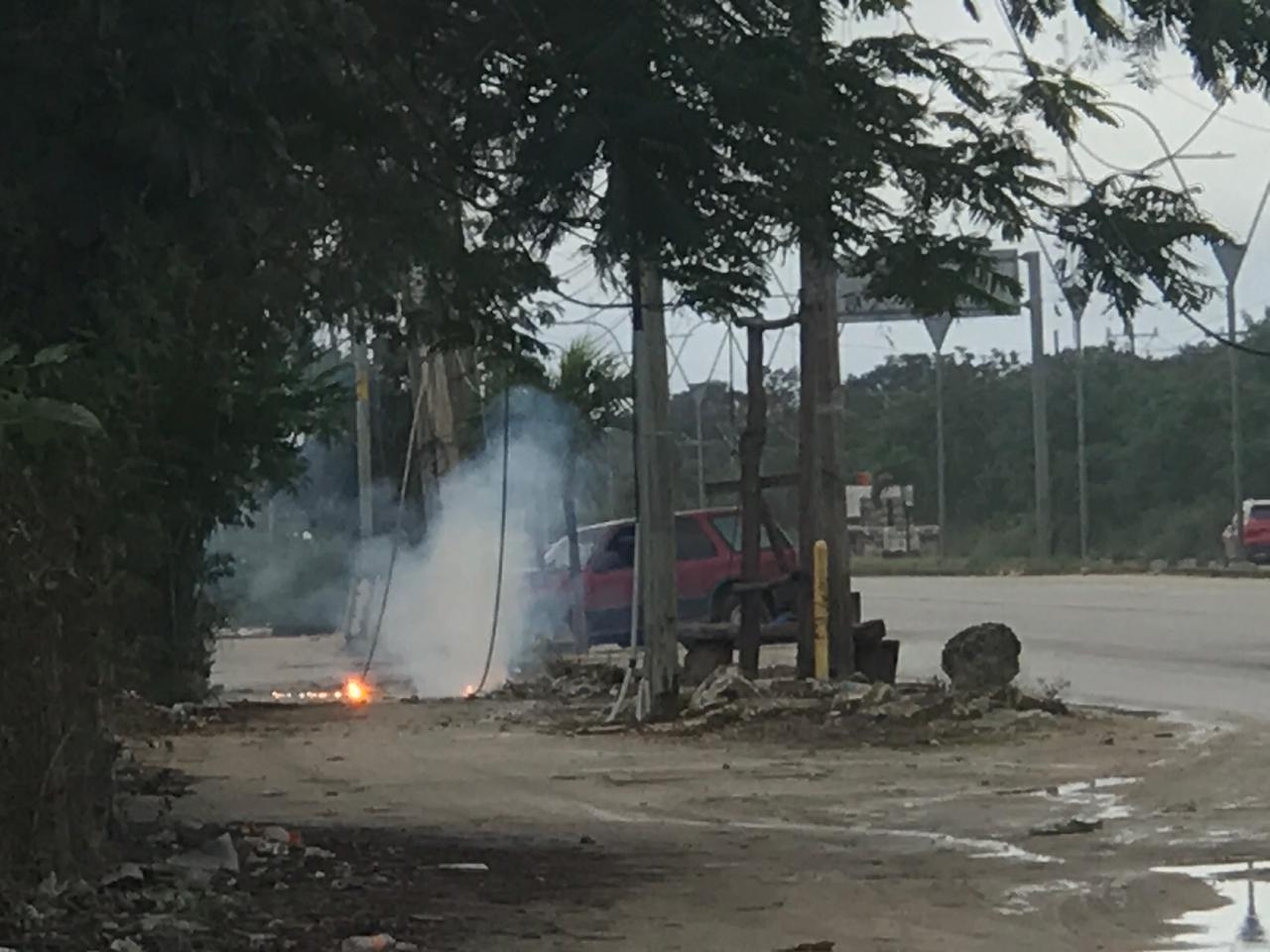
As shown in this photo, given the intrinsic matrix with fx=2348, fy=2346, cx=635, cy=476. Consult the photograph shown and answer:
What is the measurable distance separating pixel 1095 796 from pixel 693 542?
1624cm

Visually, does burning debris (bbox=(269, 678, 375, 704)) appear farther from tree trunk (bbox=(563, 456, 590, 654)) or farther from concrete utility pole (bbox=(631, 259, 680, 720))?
concrete utility pole (bbox=(631, 259, 680, 720))

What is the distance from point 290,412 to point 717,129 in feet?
31.9

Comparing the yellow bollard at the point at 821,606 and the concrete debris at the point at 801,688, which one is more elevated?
the yellow bollard at the point at 821,606

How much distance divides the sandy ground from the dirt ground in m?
0.03

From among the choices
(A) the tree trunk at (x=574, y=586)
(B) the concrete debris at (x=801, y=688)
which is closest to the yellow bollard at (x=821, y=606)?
(B) the concrete debris at (x=801, y=688)

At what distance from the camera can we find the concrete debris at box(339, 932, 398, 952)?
7.99 m

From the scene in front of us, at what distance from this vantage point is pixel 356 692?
2423 cm

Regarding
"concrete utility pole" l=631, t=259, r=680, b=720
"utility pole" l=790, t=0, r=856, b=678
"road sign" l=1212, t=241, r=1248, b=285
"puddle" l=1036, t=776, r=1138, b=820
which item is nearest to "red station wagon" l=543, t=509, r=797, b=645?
"utility pole" l=790, t=0, r=856, b=678

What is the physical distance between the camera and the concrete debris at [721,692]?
18.2 m

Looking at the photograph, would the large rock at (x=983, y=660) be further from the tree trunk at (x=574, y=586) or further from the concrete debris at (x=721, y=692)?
the tree trunk at (x=574, y=586)

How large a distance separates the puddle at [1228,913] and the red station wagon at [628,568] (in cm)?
1828

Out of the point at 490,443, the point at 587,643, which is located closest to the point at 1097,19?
the point at 587,643

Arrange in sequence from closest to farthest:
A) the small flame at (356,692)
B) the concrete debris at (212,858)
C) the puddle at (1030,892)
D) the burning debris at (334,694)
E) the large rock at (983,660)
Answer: the puddle at (1030,892)
the concrete debris at (212,858)
the large rock at (983,660)
the small flame at (356,692)
the burning debris at (334,694)

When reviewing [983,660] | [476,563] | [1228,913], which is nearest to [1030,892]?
[1228,913]
